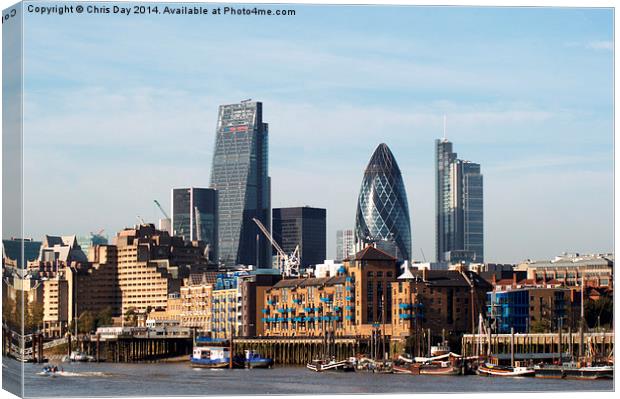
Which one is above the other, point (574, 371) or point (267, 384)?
point (574, 371)

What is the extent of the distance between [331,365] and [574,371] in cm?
1434

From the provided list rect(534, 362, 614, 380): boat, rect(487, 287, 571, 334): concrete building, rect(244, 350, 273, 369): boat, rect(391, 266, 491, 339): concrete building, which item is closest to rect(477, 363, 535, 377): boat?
rect(534, 362, 614, 380): boat

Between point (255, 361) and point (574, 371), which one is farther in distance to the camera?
point (255, 361)

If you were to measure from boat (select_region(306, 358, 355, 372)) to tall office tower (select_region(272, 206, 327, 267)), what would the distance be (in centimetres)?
5687

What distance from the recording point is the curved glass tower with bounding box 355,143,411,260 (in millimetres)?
141375

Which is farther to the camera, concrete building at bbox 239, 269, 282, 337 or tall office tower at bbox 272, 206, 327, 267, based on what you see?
tall office tower at bbox 272, 206, 327, 267

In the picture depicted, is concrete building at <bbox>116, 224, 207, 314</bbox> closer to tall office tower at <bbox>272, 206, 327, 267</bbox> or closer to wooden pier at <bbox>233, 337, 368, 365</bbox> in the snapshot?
tall office tower at <bbox>272, 206, 327, 267</bbox>

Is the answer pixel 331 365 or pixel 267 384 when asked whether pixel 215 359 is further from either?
pixel 267 384

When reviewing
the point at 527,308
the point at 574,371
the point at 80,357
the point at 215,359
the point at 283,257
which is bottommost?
the point at 80,357

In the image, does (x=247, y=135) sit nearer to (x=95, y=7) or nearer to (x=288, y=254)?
(x=288, y=254)

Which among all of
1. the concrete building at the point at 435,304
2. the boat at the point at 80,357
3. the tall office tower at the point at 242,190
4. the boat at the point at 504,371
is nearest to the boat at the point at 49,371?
the boat at the point at 504,371

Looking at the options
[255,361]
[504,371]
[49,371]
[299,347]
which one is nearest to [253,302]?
[299,347]

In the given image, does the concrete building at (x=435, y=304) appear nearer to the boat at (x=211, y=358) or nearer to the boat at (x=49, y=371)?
the boat at (x=211, y=358)

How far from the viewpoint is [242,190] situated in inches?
5664
